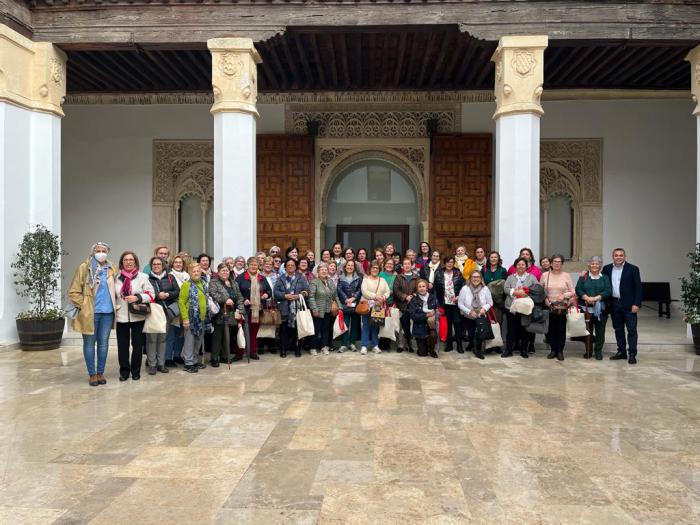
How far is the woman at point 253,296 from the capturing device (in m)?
6.29

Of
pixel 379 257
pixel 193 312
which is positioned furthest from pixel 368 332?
pixel 193 312

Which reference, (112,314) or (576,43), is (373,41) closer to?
(576,43)

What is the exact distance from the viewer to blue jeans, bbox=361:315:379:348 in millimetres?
6695

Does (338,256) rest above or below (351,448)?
above

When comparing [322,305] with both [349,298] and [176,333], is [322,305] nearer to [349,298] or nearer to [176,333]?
[349,298]

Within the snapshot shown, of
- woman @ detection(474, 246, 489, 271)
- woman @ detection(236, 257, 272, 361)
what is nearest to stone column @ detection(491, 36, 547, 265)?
woman @ detection(474, 246, 489, 271)

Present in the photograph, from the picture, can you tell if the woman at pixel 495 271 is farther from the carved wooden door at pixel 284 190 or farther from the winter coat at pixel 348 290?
the carved wooden door at pixel 284 190

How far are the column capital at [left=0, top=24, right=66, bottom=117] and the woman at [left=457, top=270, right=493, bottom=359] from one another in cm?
647

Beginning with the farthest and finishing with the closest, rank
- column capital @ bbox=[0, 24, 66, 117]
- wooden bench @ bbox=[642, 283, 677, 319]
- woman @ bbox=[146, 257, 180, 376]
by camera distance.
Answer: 1. wooden bench @ bbox=[642, 283, 677, 319]
2. column capital @ bbox=[0, 24, 66, 117]
3. woman @ bbox=[146, 257, 180, 376]

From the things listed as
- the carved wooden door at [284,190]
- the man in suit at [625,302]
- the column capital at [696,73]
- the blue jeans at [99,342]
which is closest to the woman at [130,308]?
the blue jeans at [99,342]

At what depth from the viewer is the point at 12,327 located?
283 inches

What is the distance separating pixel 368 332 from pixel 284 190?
4.75 metres

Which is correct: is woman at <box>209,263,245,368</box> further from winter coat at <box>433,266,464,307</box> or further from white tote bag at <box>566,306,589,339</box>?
white tote bag at <box>566,306,589,339</box>

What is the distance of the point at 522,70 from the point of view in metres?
7.27
